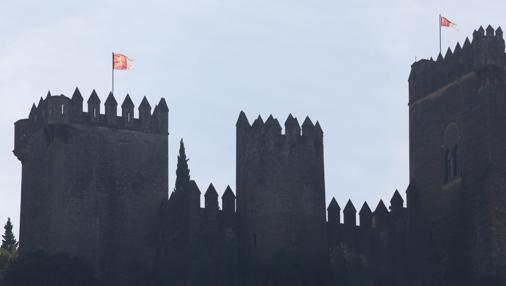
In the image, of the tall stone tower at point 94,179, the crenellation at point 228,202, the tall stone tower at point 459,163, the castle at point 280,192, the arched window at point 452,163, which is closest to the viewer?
the tall stone tower at point 459,163

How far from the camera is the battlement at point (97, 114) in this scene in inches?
3425

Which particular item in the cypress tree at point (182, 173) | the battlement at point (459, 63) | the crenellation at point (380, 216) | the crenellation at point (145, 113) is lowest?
the crenellation at point (380, 216)

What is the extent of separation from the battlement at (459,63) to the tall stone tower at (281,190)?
20.0ft

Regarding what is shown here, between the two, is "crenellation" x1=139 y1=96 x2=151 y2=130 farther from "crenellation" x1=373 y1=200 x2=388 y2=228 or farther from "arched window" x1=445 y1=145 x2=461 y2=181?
"arched window" x1=445 y1=145 x2=461 y2=181

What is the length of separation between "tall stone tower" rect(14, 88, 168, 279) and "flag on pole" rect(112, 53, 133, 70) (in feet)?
7.43

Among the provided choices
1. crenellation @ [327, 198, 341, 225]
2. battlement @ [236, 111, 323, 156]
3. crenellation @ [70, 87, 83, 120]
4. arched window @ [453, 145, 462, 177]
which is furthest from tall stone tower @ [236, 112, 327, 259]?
crenellation @ [70, 87, 83, 120]

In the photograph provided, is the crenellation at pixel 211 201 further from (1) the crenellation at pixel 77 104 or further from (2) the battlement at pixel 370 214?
(1) the crenellation at pixel 77 104

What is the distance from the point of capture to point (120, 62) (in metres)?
91.0

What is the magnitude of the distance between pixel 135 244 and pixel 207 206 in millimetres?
4072

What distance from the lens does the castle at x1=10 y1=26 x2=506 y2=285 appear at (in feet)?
273

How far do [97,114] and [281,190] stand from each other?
10.4 metres

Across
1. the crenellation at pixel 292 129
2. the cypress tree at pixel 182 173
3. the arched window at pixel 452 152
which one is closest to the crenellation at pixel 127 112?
the cypress tree at pixel 182 173

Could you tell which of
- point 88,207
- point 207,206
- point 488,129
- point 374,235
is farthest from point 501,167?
point 88,207

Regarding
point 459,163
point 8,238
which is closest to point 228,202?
point 459,163
